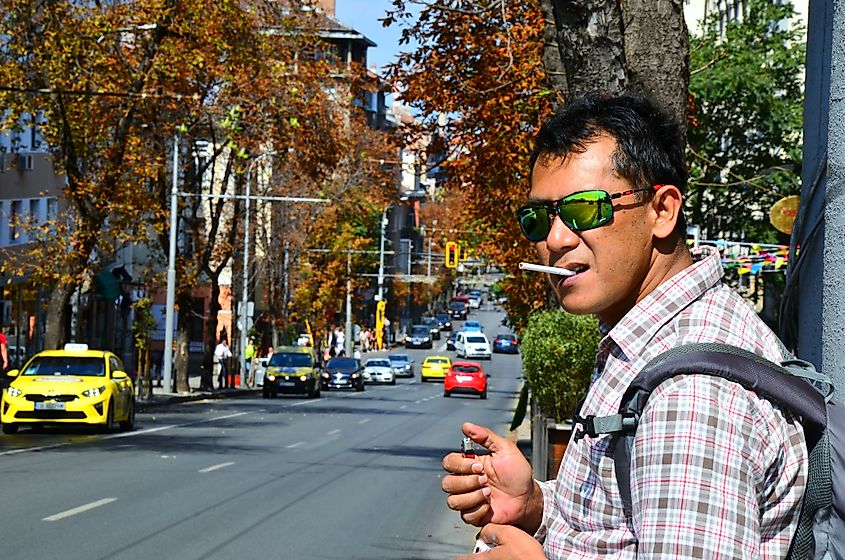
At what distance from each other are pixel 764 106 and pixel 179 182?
63.4 feet

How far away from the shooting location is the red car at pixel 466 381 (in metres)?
60.4

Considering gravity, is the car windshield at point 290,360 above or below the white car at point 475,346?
below

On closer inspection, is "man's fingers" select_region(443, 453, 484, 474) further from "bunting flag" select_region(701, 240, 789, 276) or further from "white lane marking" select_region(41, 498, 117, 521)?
"bunting flag" select_region(701, 240, 789, 276)

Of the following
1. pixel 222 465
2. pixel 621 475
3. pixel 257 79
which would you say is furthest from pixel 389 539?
pixel 257 79

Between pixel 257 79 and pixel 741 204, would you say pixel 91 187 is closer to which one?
pixel 257 79

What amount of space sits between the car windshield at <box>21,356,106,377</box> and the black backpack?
1026 inches

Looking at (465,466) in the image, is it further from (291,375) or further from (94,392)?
(291,375)

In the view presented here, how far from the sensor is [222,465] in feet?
69.6

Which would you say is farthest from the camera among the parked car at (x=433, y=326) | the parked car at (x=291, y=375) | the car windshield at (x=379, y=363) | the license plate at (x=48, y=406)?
the parked car at (x=433, y=326)

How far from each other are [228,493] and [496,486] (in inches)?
576

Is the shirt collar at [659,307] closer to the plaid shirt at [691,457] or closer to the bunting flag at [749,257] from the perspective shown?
the plaid shirt at [691,457]

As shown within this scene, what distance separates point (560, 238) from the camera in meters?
2.87

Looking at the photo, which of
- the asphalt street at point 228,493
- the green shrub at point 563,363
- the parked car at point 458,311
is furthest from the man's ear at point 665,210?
the parked car at point 458,311

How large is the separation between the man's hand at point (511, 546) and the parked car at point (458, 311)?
499 feet
